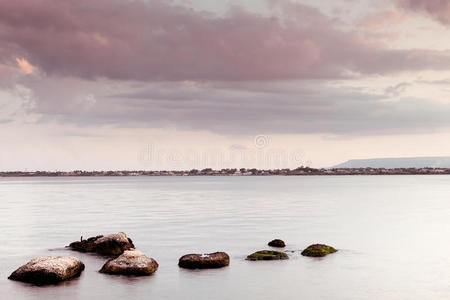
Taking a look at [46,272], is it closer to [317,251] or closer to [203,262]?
[203,262]

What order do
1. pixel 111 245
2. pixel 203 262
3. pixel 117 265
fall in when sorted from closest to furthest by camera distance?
pixel 117 265, pixel 203 262, pixel 111 245

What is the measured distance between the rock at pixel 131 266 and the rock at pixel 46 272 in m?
2.01

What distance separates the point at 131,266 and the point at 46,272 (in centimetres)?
441

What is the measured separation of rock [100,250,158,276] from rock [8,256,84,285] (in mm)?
2014

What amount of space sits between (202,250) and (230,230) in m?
12.4

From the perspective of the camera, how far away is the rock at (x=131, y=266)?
27.3 m

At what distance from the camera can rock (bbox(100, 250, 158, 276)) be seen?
27.3m

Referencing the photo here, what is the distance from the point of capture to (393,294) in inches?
976

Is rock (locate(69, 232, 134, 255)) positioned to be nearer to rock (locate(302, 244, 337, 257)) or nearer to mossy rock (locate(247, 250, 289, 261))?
mossy rock (locate(247, 250, 289, 261))

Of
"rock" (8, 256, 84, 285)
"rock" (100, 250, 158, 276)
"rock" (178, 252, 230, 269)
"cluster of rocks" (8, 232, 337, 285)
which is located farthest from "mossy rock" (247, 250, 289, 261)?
"rock" (8, 256, 84, 285)

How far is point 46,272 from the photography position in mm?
25406

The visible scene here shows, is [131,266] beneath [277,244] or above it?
above

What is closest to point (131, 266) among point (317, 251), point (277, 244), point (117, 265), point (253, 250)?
point (117, 265)

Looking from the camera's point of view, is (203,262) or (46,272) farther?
(203,262)
